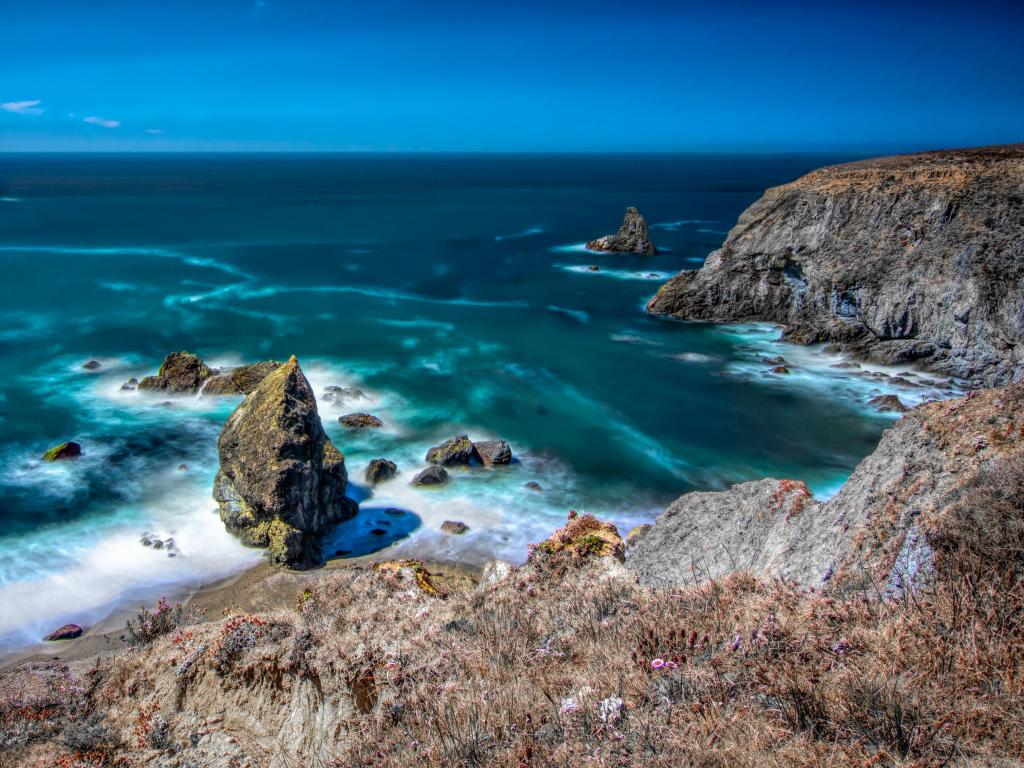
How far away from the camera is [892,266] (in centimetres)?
4741

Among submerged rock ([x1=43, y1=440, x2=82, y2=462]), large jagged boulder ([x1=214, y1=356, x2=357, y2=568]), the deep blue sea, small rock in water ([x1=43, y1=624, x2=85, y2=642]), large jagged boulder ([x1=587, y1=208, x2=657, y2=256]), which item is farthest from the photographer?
large jagged boulder ([x1=587, y1=208, x2=657, y2=256])

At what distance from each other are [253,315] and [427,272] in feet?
73.3

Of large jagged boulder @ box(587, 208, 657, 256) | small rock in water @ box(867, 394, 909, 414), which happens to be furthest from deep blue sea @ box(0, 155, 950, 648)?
large jagged boulder @ box(587, 208, 657, 256)

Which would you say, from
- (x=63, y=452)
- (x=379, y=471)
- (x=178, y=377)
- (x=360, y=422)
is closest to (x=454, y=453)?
(x=379, y=471)

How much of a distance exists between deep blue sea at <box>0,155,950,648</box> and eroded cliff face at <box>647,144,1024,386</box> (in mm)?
3583

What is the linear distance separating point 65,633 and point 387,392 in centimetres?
2218

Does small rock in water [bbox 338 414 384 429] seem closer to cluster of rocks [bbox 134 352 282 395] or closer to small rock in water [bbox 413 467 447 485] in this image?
cluster of rocks [bbox 134 352 282 395]

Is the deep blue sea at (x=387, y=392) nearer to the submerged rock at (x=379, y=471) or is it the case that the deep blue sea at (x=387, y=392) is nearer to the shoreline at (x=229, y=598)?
the submerged rock at (x=379, y=471)

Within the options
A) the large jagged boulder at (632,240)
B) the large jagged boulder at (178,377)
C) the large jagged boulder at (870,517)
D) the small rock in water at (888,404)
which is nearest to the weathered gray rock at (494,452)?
the large jagged boulder at (870,517)

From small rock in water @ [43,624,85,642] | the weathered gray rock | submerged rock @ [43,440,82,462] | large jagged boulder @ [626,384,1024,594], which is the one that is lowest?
small rock in water @ [43,624,85,642]

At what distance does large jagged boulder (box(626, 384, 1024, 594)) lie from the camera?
9969 millimetres

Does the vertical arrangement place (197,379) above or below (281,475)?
below

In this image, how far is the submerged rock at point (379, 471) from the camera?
29.6 meters

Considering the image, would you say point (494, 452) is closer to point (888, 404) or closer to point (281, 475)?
point (281, 475)
